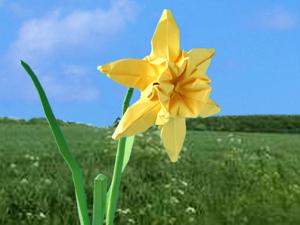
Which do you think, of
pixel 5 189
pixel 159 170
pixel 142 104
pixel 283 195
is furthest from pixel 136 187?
pixel 142 104

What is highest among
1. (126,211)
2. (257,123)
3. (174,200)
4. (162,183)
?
(257,123)

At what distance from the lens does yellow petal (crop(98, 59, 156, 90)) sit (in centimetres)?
114

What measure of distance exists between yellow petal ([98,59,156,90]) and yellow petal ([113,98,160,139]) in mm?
34

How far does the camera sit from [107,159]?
6656 millimetres

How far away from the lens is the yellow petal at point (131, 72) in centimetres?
114

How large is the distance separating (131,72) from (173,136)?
130mm

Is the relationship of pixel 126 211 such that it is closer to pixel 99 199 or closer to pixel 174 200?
pixel 174 200

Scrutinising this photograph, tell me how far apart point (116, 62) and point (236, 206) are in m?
5.14

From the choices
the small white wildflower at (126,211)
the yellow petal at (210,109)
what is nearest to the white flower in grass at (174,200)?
the small white wildflower at (126,211)

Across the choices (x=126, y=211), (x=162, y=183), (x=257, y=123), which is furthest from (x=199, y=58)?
(x=257, y=123)

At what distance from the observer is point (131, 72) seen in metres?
1.15

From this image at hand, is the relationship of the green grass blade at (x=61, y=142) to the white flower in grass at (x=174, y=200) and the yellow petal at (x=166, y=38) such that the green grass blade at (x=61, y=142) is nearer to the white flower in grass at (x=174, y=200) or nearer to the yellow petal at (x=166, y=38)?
the yellow petal at (x=166, y=38)

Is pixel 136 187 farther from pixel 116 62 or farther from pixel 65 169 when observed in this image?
pixel 116 62

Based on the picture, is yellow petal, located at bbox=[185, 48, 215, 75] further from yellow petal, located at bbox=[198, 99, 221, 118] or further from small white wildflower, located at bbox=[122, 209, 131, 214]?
small white wildflower, located at bbox=[122, 209, 131, 214]
